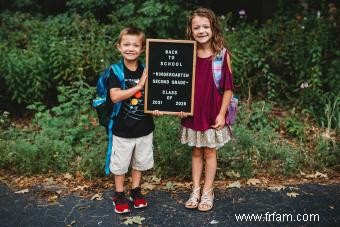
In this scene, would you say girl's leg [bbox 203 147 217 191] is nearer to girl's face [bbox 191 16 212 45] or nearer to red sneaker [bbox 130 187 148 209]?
red sneaker [bbox 130 187 148 209]

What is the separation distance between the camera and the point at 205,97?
4.43 metres

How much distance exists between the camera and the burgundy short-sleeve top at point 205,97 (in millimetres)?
4381

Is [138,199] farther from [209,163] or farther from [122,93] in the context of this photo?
[122,93]

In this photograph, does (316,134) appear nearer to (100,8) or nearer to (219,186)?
(219,186)

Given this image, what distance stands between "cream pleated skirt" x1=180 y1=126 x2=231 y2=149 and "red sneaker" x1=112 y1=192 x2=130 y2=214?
35.4 inches

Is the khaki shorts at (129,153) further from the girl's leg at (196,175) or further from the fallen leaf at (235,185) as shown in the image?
the fallen leaf at (235,185)

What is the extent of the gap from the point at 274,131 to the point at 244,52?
166 cm

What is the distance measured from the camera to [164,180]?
5.42m

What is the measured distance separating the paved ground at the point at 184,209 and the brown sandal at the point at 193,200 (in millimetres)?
63

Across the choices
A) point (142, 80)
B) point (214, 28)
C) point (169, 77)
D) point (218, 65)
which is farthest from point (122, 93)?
point (214, 28)

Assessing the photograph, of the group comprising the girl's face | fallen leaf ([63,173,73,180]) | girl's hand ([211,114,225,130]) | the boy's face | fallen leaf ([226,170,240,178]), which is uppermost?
the girl's face

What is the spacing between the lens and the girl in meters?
4.30

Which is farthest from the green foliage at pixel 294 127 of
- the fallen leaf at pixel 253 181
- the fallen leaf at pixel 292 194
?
the fallen leaf at pixel 292 194

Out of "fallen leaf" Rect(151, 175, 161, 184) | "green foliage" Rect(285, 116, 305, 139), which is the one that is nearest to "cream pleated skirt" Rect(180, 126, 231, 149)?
"fallen leaf" Rect(151, 175, 161, 184)
